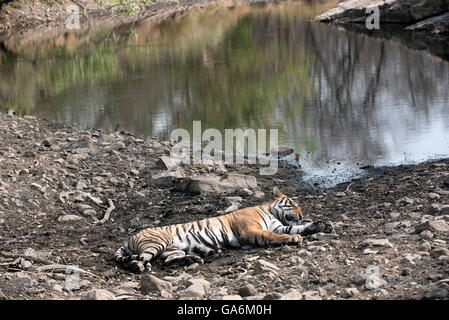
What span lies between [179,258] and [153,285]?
3.37 ft

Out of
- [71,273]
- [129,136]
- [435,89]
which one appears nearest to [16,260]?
[71,273]

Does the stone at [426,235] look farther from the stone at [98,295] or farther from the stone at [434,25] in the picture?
the stone at [434,25]

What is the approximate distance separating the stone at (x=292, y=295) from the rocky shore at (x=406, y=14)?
22.8 m

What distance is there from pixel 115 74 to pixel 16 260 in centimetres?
1573

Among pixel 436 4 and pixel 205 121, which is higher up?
pixel 436 4

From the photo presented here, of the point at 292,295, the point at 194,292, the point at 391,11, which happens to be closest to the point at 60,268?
the point at 194,292

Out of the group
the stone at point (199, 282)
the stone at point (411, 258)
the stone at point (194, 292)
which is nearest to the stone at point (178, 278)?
the stone at point (199, 282)

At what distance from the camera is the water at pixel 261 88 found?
12.8 meters

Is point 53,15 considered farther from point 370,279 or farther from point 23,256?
point 370,279

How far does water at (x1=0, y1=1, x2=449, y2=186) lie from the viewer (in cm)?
1277

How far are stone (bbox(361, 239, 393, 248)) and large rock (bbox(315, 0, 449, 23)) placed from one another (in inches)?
1012

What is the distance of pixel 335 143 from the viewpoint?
12.6m

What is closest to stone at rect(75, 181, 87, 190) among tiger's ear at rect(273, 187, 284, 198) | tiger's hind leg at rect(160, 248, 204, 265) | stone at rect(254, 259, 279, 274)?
tiger's hind leg at rect(160, 248, 204, 265)
